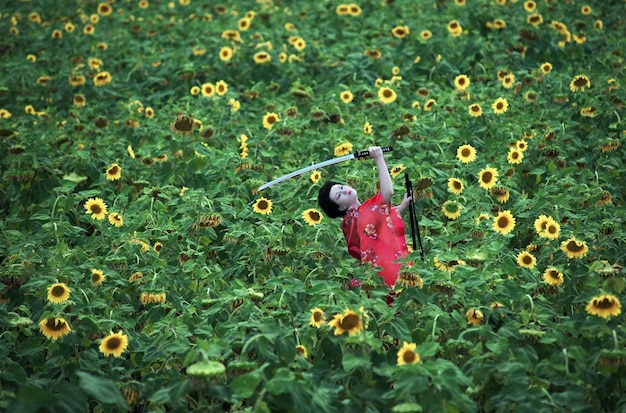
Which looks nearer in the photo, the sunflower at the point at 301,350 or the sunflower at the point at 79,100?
the sunflower at the point at 301,350

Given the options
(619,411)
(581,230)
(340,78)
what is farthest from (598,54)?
(619,411)

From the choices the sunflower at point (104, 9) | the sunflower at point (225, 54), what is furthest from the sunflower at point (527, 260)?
the sunflower at point (104, 9)

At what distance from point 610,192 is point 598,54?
2.85 metres

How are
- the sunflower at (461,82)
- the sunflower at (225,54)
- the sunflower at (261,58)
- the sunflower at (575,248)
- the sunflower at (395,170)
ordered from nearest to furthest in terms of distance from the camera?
the sunflower at (575,248) < the sunflower at (395,170) < the sunflower at (461,82) < the sunflower at (261,58) < the sunflower at (225,54)

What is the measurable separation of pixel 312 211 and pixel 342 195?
265 mm

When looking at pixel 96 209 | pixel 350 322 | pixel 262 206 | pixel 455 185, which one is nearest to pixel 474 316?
pixel 350 322

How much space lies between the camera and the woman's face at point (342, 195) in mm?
4797

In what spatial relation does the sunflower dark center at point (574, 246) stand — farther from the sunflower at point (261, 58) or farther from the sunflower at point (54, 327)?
the sunflower at point (261, 58)

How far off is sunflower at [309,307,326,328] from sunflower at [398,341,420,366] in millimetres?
461

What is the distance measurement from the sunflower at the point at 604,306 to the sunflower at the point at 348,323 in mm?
1009

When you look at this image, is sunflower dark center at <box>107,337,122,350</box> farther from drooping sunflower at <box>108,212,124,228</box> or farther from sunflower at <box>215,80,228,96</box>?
sunflower at <box>215,80,228,96</box>

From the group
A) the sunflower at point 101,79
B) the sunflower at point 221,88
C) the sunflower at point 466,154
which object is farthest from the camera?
the sunflower at point 101,79

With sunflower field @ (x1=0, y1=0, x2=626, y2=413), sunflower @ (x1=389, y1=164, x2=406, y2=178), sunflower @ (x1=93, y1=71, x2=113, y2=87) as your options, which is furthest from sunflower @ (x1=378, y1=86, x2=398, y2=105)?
sunflower @ (x1=93, y1=71, x2=113, y2=87)

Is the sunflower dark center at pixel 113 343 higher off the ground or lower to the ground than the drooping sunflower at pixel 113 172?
higher
